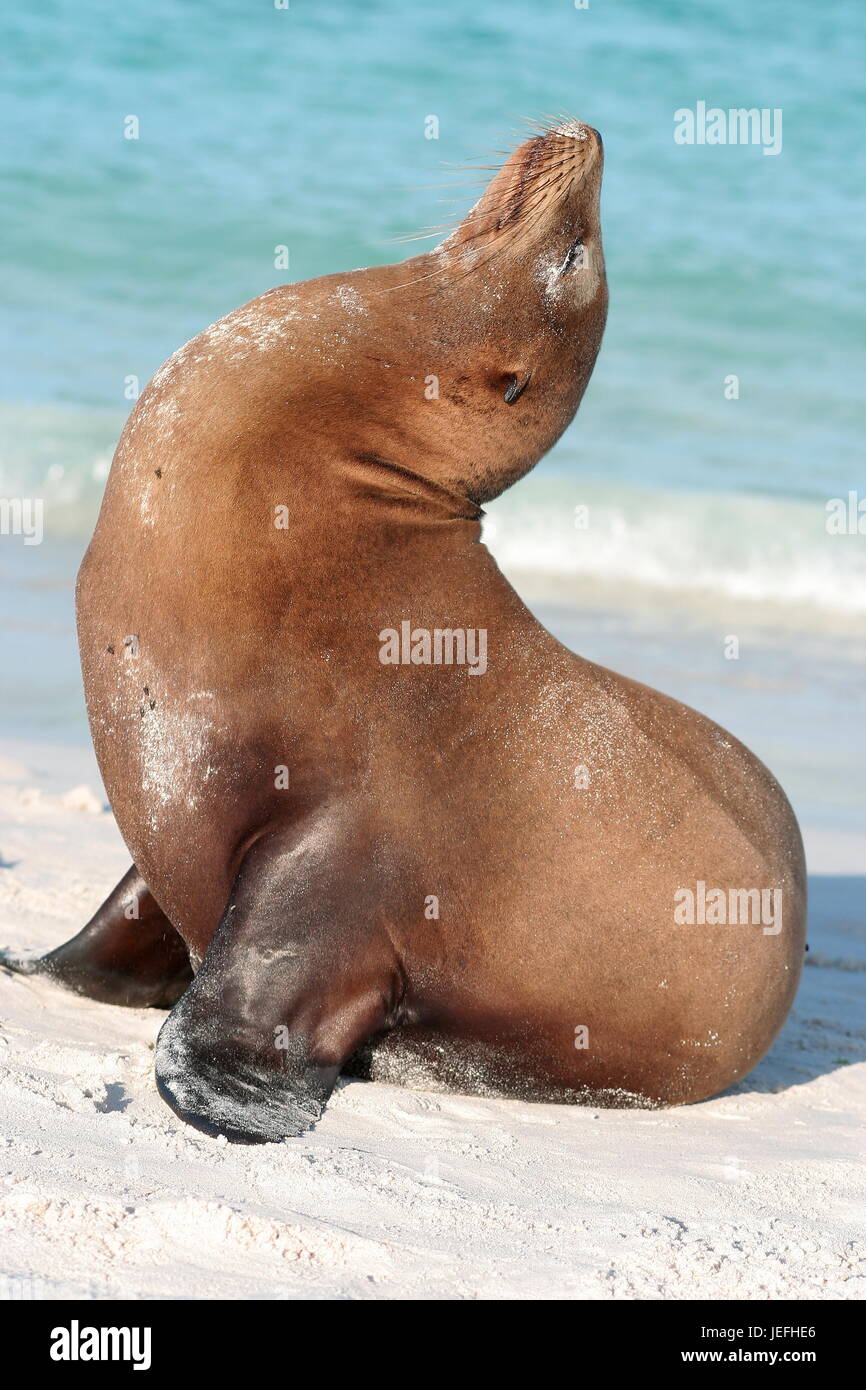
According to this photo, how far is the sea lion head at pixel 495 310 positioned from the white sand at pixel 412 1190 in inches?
65.6

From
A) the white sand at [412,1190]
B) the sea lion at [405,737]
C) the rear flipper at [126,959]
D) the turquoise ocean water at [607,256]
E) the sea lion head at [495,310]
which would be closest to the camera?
the white sand at [412,1190]

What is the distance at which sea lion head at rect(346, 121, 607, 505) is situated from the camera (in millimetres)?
4289

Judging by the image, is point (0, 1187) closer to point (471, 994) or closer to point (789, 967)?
point (471, 994)

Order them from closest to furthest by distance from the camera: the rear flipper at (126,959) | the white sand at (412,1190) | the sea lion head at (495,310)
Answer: the white sand at (412,1190) → the sea lion head at (495,310) → the rear flipper at (126,959)

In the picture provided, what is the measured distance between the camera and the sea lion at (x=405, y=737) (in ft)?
12.9

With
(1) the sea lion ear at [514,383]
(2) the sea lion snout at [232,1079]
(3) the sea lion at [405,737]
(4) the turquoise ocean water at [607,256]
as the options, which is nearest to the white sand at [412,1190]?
(2) the sea lion snout at [232,1079]

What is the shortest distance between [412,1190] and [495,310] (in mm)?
2237

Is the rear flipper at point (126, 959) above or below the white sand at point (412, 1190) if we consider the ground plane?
above

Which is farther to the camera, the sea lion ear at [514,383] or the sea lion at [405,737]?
the sea lion ear at [514,383]

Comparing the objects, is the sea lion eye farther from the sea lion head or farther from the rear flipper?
the rear flipper

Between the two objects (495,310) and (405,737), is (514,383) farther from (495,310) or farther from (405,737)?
(405,737)

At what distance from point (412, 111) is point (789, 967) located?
64.6ft

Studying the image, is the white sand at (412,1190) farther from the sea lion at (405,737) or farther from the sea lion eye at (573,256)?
the sea lion eye at (573,256)
